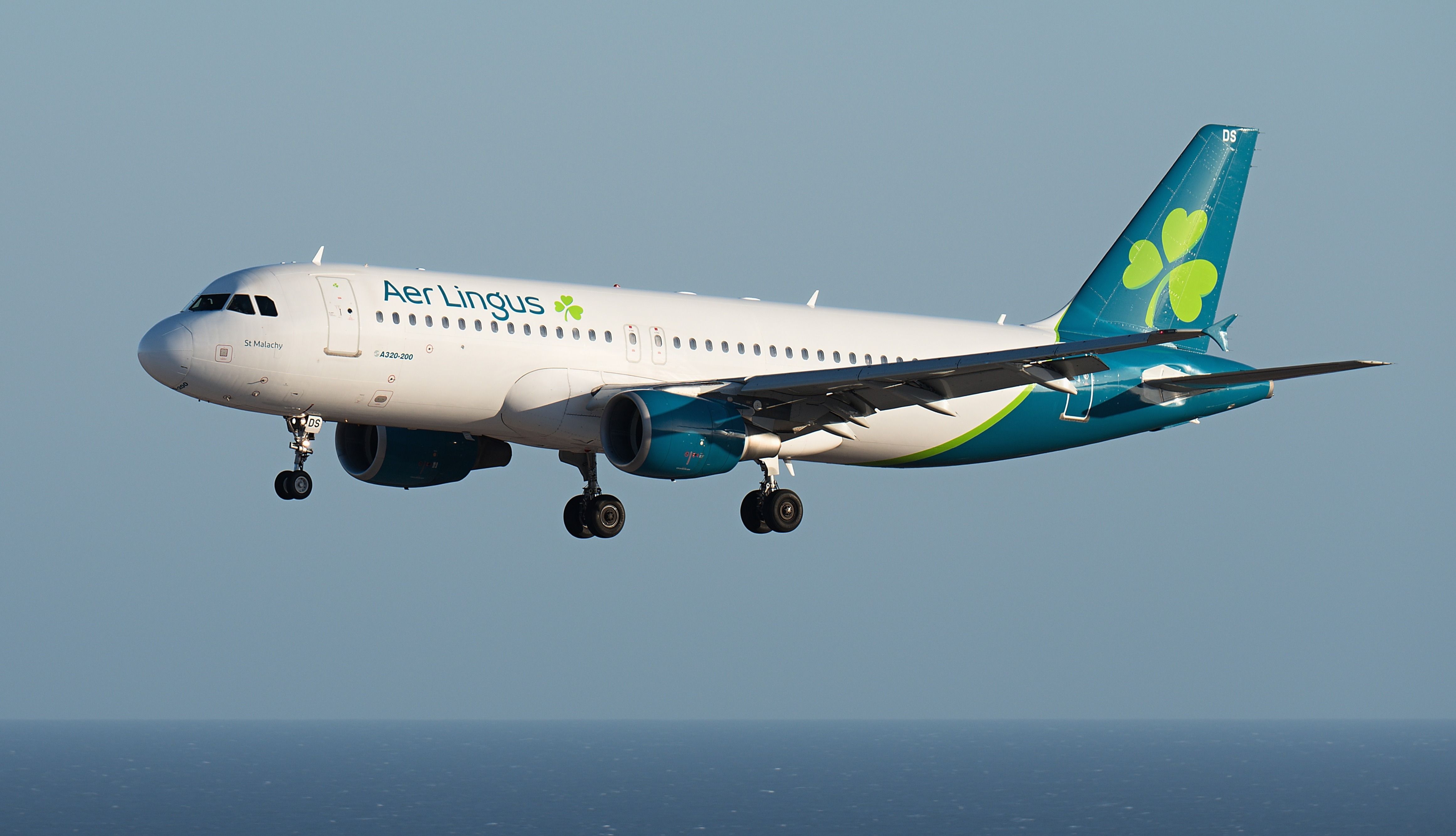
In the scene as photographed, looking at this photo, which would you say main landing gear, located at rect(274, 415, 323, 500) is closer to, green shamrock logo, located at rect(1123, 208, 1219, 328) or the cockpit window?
the cockpit window

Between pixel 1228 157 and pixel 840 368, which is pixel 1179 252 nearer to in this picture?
pixel 1228 157

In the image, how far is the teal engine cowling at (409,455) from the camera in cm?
3650

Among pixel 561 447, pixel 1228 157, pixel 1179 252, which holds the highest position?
pixel 1228 157

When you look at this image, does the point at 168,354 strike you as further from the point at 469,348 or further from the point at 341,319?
the point at 469,348

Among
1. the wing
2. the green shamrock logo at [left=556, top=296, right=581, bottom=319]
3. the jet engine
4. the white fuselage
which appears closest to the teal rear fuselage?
the wing

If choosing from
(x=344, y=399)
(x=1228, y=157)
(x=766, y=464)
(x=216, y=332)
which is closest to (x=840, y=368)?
(x=766, y=464)

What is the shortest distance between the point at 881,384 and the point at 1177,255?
1267 cm

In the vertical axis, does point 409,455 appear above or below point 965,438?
below

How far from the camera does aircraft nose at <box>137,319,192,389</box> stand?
29953mm

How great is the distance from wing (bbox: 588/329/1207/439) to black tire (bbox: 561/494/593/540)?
14.7 ft

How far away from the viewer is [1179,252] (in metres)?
42.4

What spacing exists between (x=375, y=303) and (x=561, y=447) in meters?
5.12

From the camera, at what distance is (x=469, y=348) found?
3184 cm

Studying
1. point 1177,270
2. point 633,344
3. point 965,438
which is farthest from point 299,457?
point 1177,270
